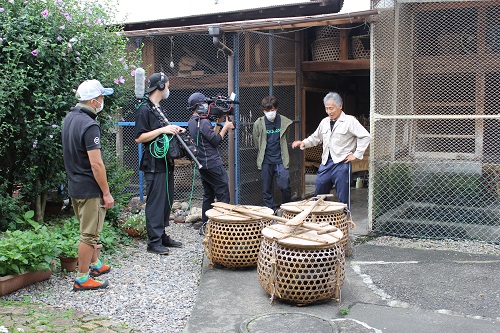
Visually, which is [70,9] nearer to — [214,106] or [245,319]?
[214,106]

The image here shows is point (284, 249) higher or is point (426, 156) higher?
point (426, 156)

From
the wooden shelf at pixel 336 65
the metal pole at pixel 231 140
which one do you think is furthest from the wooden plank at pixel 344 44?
the metal pole at pixel 231 140

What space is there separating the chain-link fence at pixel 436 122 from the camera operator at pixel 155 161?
2.58 m

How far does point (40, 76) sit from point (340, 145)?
11.5 ft

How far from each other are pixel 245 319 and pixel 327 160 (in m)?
2.93

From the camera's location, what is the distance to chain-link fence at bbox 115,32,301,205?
7.80 meters

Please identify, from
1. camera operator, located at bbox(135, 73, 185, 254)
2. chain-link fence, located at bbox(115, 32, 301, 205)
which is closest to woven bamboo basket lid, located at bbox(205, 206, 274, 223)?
camera operator, located at bbox(135, 73, 185, 254)

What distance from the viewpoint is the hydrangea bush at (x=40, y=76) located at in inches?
221

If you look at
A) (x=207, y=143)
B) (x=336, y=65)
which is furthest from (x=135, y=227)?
(x=336, y=65)

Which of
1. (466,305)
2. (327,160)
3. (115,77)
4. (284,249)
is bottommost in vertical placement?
(466,305)

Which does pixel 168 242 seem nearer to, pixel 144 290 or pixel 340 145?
pixel 144 290

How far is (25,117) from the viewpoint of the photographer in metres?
5.77

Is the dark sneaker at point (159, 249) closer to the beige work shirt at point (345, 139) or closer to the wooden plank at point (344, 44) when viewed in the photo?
the beige work shirt at point (345, 139)

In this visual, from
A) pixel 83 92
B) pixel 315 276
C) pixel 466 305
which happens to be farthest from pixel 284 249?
pixel 83 92
